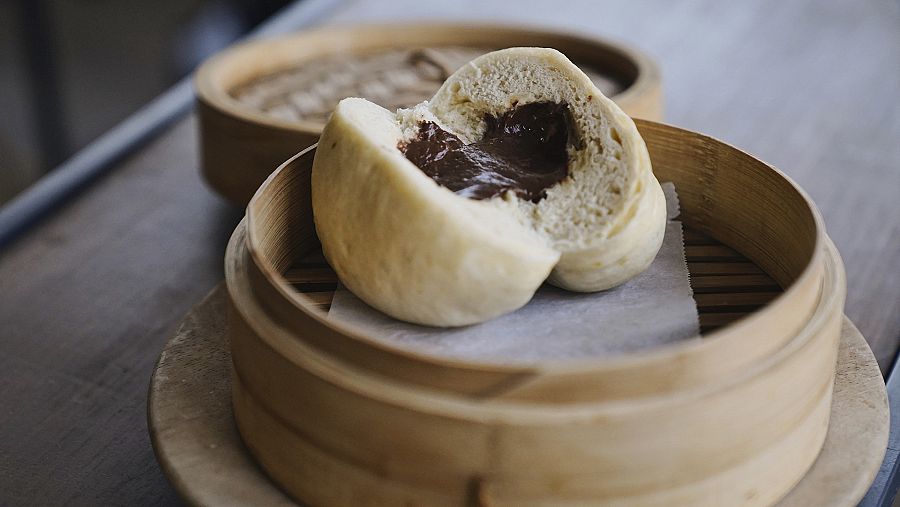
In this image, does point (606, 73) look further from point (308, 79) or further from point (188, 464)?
point (188, 464)

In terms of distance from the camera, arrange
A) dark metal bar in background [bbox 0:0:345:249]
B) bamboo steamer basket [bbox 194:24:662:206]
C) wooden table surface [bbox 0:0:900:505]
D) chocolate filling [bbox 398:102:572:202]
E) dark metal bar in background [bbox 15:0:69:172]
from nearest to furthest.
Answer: chocolate filling [bbox 398:102:572:202], wooden table surface [bbox 0:0:900:505], bamboo steamer basket [bbox 194:24:662:206], dark metal bar in background [bbox 0:0:345:249], dark metal bar in background [bbox 15:0:69:172]

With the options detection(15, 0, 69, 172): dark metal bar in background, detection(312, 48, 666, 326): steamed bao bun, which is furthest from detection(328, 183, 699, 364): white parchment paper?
detection(15, 0, 69, 172): dark metal bar in background

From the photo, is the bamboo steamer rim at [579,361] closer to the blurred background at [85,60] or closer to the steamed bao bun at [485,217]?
the steamed bao bun at [485,217]

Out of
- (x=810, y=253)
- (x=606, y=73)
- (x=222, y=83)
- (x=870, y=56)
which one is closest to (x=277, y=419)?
(x=810, y=253)

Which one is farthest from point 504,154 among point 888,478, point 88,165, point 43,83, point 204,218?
point 43,83

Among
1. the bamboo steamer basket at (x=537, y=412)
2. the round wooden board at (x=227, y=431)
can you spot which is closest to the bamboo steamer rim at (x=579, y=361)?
the bamboo steamer basket at (x=537, y=412)

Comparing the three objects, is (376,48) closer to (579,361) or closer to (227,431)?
(227,431)

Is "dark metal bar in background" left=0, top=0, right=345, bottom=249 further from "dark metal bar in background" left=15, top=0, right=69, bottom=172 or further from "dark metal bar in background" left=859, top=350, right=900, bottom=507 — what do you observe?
"dark metal bar in background" left=15, top=0, right=69, bottom=172
